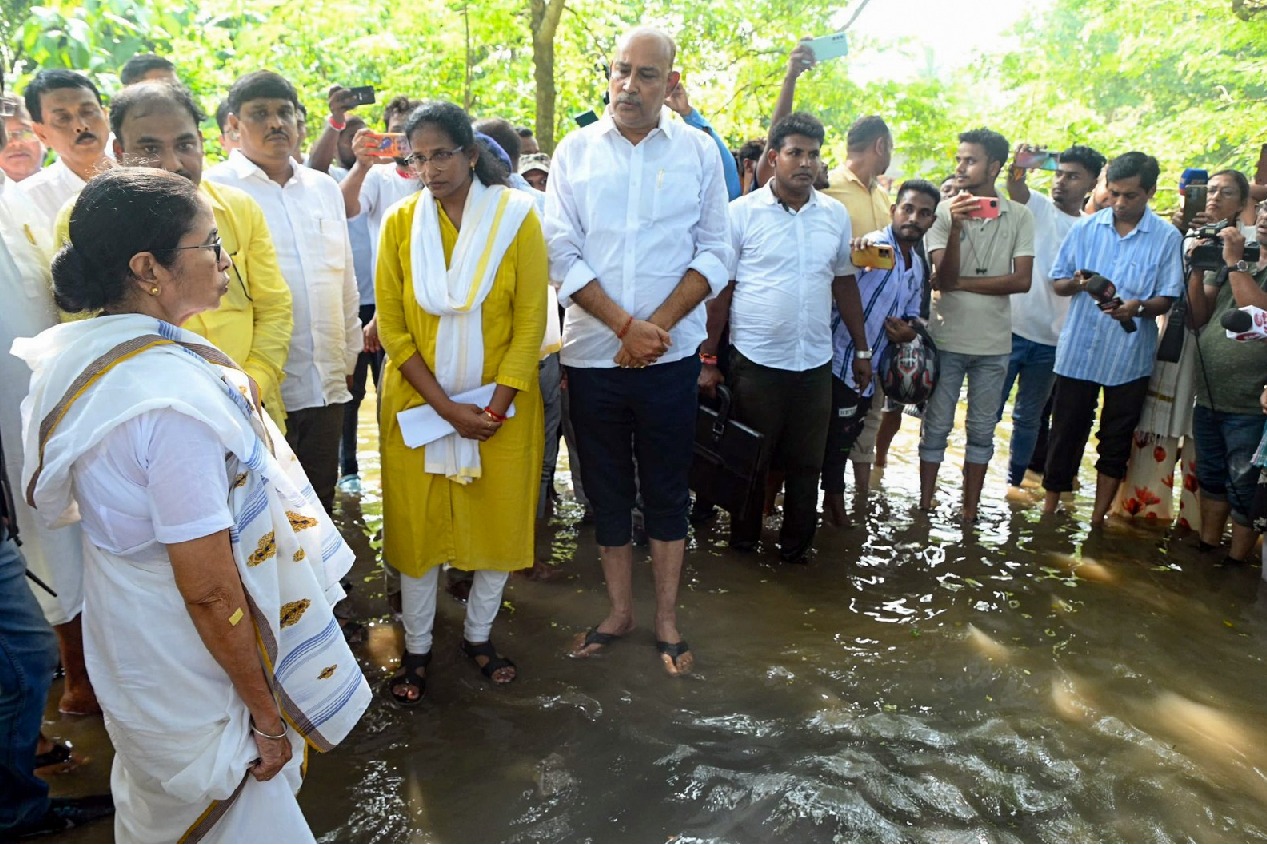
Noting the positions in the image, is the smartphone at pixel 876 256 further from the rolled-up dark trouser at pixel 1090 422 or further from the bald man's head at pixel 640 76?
the rolled-up dark trouser at pixel 1090 422

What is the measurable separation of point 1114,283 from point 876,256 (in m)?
1.67

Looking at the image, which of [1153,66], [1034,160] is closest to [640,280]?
[1034,160]

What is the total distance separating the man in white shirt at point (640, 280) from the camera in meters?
3.09

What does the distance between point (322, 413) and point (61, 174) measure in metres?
1.19

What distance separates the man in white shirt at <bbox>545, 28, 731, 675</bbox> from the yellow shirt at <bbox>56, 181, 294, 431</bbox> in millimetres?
968

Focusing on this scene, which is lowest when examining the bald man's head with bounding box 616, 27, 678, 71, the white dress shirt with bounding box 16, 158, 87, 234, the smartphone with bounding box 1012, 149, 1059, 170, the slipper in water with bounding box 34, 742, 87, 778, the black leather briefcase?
the slipper in water with bounding box 34, 742, 87, 778

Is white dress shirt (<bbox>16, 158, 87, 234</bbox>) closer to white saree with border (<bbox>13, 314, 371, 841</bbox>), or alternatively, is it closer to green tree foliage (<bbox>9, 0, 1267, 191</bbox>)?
white saree with border (<bbox>13, 314, 371, 841</bbox>)

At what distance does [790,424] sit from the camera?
406cm

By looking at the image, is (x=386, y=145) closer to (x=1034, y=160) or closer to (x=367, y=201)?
(x=367, y=201)

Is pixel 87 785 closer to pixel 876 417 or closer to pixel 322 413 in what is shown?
pixel 322 413

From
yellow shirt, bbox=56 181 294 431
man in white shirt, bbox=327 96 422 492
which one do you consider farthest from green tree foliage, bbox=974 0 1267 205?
yellow shirt, bbox=56 181 294 431

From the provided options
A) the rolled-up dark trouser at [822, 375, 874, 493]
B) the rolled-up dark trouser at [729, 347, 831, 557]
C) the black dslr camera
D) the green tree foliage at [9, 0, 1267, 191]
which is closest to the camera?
the rolled-up dark trouser at [729, 347, 831, 557]

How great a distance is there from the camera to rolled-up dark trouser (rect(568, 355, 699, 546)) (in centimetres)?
318

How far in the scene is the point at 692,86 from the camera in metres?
11.5
